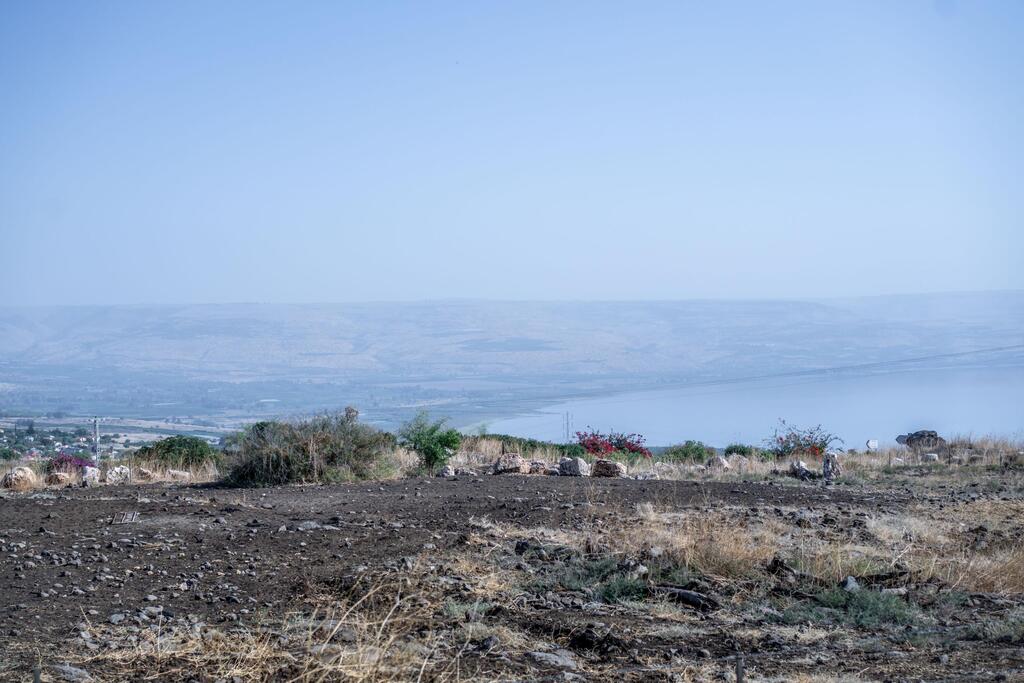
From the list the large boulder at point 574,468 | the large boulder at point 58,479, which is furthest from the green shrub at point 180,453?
the large boulder at point 574,468

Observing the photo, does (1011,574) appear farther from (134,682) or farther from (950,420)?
(950,420)

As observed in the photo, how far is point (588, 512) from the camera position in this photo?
11547 millimetres

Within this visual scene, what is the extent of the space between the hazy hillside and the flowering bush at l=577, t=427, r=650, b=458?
24.4 metres

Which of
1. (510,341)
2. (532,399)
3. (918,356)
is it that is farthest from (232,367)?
(918,356)

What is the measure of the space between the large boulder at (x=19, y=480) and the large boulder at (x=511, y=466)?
687cm

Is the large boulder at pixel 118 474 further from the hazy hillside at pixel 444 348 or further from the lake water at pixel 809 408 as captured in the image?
the hazy hillside at pixel 444 348

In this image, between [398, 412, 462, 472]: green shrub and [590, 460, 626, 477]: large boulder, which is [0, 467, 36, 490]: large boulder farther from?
[590, 460, 626, 477]: large boulder

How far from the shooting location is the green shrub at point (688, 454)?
2107cm

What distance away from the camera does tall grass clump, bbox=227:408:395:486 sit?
1432 centimetres

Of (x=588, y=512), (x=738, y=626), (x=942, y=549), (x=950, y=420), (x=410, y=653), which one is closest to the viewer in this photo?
(x=410, y=653)

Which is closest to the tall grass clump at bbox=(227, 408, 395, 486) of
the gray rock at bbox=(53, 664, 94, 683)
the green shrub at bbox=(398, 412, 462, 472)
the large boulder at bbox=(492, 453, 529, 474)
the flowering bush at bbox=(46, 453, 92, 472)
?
the large boulder at bbox=(492, 453, 529, 474)

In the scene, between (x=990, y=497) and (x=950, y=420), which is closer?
(x=990, y=497)

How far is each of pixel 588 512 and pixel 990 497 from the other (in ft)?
20.8

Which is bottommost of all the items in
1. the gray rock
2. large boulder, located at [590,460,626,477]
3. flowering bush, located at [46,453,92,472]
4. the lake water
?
the lake water
